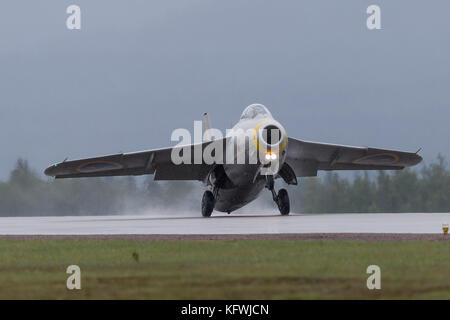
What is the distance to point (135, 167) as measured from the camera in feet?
107

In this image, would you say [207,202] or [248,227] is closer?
[248,227]

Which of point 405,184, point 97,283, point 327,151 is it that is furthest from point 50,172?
point 405,184

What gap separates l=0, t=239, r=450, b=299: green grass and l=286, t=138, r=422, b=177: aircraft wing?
19.3 m

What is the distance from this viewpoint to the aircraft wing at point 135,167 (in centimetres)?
3105

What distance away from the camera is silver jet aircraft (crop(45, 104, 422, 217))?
2675 centimetres

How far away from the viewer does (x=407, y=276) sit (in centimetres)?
862

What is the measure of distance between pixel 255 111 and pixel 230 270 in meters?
19.5

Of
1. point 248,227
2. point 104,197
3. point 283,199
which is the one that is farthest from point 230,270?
point 104,197

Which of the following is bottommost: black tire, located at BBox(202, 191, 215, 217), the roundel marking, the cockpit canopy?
black tire, located at BBox(202, 191, 215, 217)

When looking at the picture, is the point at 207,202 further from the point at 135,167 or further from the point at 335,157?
the point at 335,157

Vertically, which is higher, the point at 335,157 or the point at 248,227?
the point at 335,157

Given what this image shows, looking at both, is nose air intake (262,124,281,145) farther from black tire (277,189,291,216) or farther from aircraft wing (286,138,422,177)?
aircraft wing (286,138,422,177)

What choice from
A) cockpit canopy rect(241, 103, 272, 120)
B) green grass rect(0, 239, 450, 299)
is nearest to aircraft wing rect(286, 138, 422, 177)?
cockpit canopy rect(241, 103, 272, 120)
